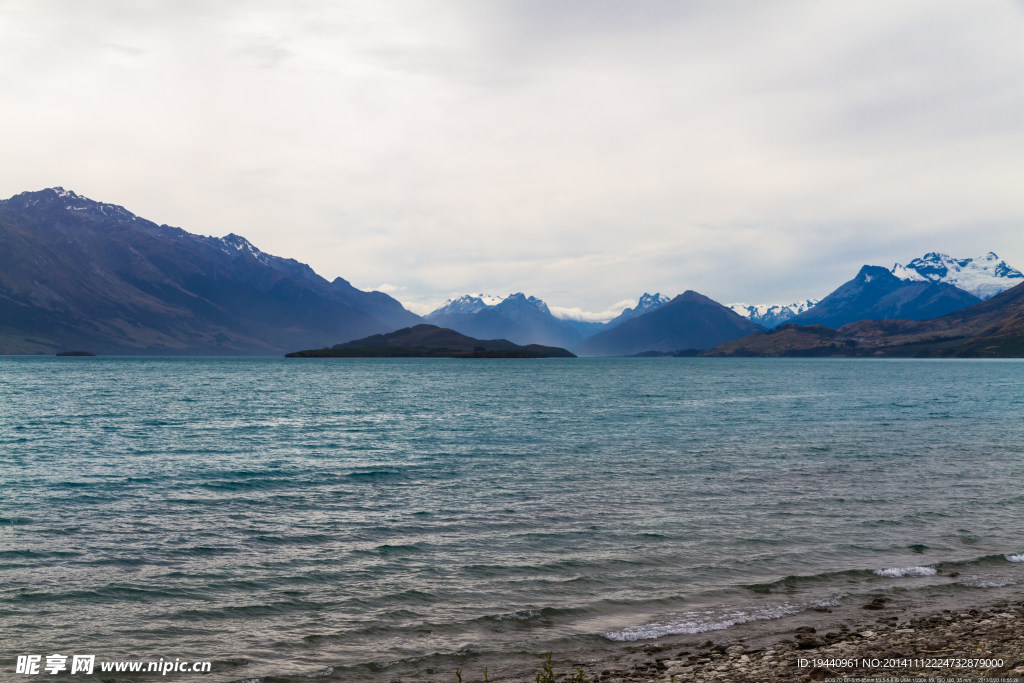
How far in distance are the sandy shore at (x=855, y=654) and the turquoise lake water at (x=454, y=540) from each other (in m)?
1.63

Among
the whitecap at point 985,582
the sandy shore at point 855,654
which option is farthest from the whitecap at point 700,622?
the whitecap at point 985,582

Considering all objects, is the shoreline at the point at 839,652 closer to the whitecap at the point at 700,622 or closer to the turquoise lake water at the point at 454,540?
the whitecap at the point at 700,622

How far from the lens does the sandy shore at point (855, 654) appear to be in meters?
14.1

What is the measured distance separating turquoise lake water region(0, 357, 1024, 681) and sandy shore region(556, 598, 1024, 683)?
163 cm

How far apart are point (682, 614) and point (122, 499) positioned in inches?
1141

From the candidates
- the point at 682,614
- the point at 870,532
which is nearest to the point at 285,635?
the point at 682,614

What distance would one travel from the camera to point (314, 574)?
73.3ft

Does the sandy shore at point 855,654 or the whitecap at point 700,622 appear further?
the whitecap at point 700,622

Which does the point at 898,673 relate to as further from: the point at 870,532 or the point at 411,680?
the point at 870,532

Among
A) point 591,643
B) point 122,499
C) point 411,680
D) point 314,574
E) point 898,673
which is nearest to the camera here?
point 898,673

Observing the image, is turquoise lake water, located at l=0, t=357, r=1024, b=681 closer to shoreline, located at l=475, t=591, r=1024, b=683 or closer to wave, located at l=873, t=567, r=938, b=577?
wave, located at l=873, t=567, r=938, b=577

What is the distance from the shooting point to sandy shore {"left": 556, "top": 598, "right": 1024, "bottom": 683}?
1407 centimetres

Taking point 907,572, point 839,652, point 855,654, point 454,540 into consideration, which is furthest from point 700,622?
point 454,540

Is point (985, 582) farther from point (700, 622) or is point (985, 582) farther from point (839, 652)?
point (700, 622)
